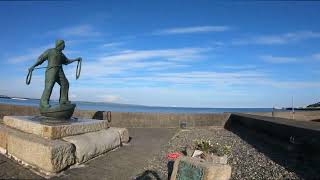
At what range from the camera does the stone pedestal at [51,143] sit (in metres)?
6.78

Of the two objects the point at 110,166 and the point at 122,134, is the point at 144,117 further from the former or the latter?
the point at 110,166

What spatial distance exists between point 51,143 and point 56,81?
131 inches

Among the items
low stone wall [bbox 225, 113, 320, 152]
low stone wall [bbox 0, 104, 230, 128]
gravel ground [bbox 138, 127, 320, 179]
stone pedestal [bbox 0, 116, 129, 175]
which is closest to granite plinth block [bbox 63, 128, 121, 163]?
stone pedestal [bbox 0, 116, 129, 175]

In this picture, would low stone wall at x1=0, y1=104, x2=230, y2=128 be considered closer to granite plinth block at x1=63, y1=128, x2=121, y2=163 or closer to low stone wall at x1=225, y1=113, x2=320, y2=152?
low stone wall at x1=225, y1=113, x2=320, y2=152

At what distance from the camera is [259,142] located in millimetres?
13656

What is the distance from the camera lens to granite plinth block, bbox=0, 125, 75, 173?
Result: 670cm

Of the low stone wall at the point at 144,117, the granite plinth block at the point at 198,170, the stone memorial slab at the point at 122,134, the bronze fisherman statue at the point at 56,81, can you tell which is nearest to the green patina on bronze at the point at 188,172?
the granite plinth block at the point at 198,170

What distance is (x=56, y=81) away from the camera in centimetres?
1000

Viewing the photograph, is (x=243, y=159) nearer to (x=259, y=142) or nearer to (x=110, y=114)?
(x=259, y=142)

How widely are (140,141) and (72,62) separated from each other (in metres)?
3.97

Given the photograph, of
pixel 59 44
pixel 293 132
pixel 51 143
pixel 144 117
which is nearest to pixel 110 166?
pixel 51 143

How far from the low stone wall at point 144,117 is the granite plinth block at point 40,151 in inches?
335

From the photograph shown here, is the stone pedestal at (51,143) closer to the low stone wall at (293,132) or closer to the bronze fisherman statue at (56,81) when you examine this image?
the bronze fisherman statue at (56,81)

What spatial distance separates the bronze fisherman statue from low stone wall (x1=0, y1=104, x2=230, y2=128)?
6215 mm
